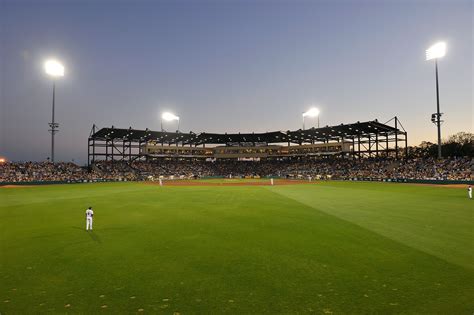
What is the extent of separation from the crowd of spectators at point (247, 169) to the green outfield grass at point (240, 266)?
1719 inches

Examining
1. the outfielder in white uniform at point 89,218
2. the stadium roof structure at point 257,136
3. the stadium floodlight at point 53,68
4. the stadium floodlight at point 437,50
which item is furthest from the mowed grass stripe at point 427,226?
the stadium floodlight at point 53,68

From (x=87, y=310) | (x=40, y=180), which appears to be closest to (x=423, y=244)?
(x=87, y=310)

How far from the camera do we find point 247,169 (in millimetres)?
89375

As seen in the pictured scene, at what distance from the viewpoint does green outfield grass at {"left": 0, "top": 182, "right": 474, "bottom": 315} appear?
579 cm

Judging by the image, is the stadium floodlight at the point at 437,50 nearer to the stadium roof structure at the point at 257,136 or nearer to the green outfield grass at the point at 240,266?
the stadium roof structure at the point at 257,136

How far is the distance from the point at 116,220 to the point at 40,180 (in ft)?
160

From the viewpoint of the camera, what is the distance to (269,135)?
3241 inches

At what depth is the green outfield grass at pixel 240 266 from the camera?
5.79 m

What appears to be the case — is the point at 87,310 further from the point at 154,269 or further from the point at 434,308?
the point at 434,308

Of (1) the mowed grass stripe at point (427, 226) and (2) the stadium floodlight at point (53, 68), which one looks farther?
(2) the stadium floodlight at point (53, 68)

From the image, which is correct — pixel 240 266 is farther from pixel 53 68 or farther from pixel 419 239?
pixel 53 68

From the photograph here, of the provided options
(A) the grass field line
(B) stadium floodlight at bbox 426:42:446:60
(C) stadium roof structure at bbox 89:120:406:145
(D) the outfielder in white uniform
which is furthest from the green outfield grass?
(C) stadium roof structure at bbox 89:120:406:145

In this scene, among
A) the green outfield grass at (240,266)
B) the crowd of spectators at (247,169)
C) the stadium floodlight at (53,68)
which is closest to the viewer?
the green outfield grass at (240,266)

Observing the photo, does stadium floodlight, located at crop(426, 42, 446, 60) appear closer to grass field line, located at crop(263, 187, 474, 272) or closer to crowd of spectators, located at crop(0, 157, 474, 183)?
crowd of spectators, located at crop(0, 157, 474, 183)
